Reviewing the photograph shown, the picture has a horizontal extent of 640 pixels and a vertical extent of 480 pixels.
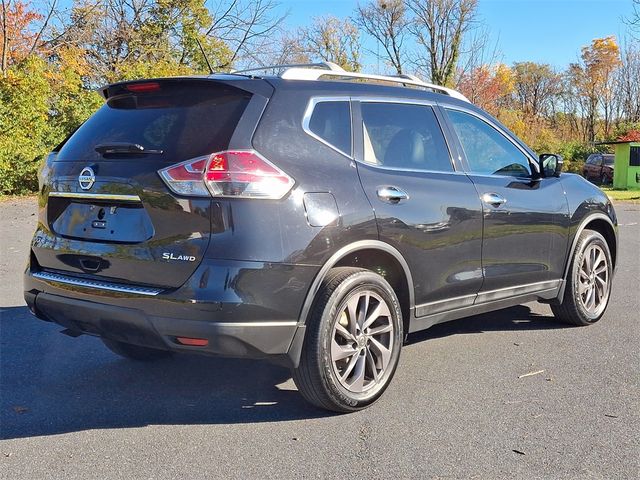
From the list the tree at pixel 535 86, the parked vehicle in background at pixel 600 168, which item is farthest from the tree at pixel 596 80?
the parked vehicle in background at pixel 600 168

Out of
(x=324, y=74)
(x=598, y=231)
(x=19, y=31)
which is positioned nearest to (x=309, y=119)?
(x=324, y=74)

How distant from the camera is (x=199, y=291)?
3.28 metres

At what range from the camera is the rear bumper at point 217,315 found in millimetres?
3283

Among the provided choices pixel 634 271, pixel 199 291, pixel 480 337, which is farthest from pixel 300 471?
pixel 634 271

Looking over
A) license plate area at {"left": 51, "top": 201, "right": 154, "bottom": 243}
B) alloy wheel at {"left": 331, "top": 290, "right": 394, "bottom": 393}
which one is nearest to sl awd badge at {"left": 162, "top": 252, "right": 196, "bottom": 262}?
license plate area at {"left": 51, "top": 201, "right": 154, "bottom": 243}

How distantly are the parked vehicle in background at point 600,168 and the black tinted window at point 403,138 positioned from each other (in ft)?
103

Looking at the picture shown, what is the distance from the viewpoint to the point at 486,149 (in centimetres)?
501

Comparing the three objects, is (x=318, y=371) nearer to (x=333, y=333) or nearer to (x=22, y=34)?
(x=333, y=333)

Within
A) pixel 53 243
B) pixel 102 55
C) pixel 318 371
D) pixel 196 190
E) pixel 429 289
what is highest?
pixel 102 55

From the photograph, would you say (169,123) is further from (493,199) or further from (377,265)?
(493,199)

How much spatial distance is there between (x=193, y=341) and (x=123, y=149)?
3.60 feet

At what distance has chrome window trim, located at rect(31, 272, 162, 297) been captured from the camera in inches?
134

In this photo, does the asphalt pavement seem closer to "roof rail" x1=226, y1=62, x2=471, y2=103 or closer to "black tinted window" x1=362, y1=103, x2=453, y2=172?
"black tinted window" x1=362, y1=103, x2=453, y2=172

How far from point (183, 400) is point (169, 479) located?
1003 mm
